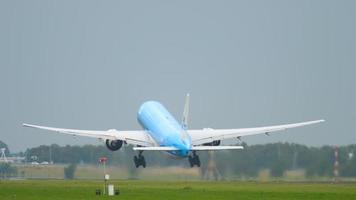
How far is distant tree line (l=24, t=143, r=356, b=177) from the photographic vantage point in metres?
94.1

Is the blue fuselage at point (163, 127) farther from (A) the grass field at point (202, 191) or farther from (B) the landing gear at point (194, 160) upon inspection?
(A) the grass field at point (202, 191)

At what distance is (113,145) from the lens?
340 ft

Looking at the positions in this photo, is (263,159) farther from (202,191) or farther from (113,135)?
(202,191)

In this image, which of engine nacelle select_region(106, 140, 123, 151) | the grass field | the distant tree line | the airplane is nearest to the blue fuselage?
the airplane

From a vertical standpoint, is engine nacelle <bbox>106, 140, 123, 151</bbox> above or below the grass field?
above

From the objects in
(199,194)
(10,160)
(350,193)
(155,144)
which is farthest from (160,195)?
(10,160)

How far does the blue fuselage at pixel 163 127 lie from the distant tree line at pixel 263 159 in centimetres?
221

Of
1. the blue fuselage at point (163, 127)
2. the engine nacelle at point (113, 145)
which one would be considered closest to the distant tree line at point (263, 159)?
the engine nacelle at point (113, 145)

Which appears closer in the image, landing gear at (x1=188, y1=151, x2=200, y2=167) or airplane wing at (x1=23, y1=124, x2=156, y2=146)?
landing gear at (x1=188, y1=151, x2=200, y2=167)

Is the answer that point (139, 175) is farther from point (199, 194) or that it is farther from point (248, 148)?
point (199, 194)

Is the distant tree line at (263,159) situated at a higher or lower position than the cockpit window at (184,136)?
lower

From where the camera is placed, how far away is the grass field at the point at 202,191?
225 ft

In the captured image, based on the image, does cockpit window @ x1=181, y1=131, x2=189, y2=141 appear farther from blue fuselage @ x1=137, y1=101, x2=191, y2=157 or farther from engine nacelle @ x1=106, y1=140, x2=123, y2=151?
engine nacelle @ x1=106, y1=140, x2=123, y2=151

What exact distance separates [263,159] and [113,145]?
47.3 feet
